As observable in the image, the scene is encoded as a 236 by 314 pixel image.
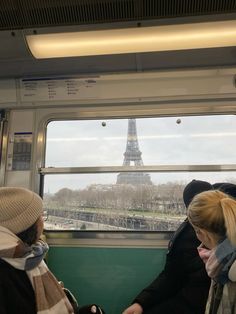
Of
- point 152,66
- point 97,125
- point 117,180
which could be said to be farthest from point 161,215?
point 152,66

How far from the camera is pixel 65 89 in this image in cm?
280

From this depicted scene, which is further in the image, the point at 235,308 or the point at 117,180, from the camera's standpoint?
the point at 117,180

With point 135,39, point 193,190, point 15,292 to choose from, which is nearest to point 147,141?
point 193,190

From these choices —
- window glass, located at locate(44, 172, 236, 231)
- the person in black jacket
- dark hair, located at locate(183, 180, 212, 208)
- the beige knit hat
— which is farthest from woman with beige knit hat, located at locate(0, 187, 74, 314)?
window glass, located at locate(44, 172, 236, 231)

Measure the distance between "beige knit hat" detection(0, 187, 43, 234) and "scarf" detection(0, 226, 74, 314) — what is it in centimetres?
4

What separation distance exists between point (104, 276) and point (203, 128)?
4.74 ft

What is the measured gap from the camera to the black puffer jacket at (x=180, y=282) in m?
2.00

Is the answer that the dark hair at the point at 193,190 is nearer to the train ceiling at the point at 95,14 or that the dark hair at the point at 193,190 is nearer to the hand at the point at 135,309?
the hand at the point at 135,309

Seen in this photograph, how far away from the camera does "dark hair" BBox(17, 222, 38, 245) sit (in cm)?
134

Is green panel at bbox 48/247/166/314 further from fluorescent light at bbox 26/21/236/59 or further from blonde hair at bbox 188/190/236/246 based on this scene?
fluorescent light at bbox 26/21/236/59

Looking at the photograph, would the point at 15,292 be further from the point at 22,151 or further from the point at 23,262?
the point at 22,151

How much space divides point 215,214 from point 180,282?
93cm

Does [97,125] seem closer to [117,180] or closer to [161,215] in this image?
[117,180]

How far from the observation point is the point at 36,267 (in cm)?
133
